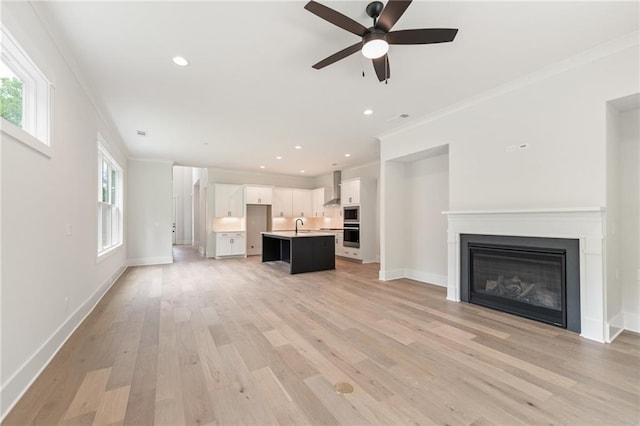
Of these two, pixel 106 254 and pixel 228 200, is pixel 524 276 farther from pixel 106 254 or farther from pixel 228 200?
pixel 228 200

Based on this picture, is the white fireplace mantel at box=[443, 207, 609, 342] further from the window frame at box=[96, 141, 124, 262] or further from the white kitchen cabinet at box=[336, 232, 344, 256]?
the window frame at box=[96, 141, 124, 262]

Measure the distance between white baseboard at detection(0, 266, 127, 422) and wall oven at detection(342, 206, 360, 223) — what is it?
19.9ft

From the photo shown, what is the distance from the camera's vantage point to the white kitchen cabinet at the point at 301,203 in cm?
984

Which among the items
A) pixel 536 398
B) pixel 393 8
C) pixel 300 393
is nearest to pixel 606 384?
pixel 536 398

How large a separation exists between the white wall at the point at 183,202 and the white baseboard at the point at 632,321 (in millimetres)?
14807

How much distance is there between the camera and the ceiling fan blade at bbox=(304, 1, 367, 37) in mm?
1848

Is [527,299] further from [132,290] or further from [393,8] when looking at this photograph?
[132,290]

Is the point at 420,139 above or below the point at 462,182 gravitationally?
above

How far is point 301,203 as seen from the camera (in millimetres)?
9977

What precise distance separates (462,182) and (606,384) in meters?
2.67

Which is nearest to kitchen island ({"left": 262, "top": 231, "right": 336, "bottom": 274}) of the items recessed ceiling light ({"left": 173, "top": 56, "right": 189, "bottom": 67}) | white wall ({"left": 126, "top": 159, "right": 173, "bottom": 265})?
white wall ({"left": 126, "top": 159, "right": 173, "bottom": 265})

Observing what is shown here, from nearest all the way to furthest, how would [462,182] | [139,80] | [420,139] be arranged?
[139,80]
[462,182]
[420,139]

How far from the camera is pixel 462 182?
405 centimetres

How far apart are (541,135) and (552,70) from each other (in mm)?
706
